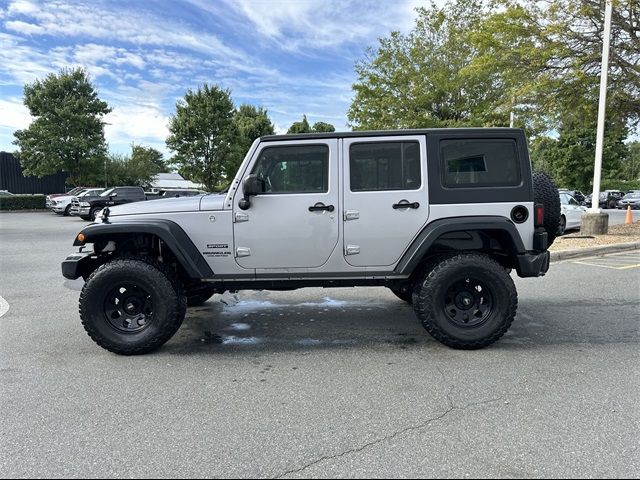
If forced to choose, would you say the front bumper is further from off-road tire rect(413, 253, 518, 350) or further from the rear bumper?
the rear bumper

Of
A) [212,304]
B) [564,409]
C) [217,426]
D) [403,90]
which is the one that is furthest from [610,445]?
[403,90]

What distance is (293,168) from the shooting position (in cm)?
446

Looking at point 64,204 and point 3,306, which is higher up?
point 64,204

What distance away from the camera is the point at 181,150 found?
3294 centimetres

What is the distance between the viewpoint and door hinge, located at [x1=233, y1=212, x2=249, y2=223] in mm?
4395

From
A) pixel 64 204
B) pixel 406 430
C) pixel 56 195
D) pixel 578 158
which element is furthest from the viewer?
pixel 578 158

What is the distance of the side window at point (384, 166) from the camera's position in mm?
4430

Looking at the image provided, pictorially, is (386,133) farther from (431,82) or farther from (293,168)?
(431,82)

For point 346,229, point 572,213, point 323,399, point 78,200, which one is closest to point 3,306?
point 346,229

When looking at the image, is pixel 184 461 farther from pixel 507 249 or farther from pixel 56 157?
pixel 56 157

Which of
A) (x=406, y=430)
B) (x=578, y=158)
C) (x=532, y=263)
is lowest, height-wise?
(x=406, y=430)

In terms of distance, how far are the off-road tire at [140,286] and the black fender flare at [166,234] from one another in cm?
28

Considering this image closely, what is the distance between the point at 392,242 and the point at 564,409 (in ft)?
6.33

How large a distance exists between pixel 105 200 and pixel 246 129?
21.6 metres
